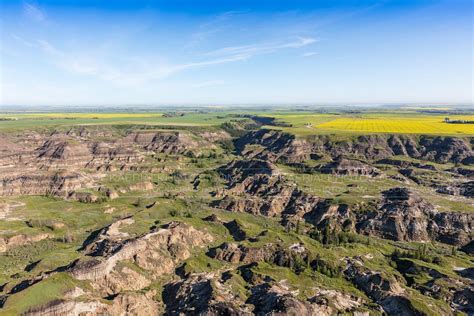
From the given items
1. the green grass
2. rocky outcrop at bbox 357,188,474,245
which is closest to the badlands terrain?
the green grass

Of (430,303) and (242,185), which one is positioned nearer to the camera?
(430,303)

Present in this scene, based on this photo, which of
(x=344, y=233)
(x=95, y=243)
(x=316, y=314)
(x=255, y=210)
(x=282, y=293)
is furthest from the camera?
(x=255, y=210)

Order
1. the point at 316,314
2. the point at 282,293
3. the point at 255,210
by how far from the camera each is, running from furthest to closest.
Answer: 1. the point at 255,210
2. the point at 282,293
3. the point at 316,314

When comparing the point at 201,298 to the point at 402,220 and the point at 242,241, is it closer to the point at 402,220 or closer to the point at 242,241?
the point at 242,241

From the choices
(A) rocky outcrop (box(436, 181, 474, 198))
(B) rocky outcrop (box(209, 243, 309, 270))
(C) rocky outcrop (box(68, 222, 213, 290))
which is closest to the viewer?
(C) rocky outcrop (box(68, 222, 213, 290))

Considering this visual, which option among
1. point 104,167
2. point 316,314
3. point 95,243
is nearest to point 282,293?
point 316,314

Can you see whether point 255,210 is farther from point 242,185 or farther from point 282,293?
point 282,293

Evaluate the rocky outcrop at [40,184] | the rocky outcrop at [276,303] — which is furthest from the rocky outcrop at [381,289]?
the rocky outcrop at [40,184]

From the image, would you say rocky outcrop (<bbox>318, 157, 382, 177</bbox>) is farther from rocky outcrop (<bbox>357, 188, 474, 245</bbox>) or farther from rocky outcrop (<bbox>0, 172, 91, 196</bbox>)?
rocky outcrop (<bbox>0, 172, 91, 196</bbox>)
